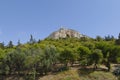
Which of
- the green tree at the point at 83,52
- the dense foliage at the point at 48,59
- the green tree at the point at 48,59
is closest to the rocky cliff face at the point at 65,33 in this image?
the green tree at the point at 83,52

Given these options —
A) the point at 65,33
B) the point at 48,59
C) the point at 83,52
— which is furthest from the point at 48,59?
the point at 65,33

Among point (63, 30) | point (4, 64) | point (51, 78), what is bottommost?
point (51, 78)

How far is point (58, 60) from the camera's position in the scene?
255 ft

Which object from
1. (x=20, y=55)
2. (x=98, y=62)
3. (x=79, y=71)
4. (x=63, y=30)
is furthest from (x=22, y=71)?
(x=63, y=30)

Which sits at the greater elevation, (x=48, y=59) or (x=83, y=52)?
(x=83, y=52)

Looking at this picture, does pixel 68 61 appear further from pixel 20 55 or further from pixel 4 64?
pixel 4 64

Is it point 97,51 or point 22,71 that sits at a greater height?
point 97,51

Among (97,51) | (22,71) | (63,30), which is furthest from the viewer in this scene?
(63,30)

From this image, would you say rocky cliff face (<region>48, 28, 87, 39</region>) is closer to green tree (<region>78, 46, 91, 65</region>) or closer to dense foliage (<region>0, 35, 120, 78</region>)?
green tree (<region>78, 46, 91, 65</region>)

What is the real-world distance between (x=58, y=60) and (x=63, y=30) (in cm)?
11930

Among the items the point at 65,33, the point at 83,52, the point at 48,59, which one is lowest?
the point at 48,59

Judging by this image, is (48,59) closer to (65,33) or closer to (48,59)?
(48,59)

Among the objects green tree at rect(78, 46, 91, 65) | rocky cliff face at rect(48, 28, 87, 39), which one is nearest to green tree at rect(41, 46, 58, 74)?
green tree at rect(78, 46, 91, 65)

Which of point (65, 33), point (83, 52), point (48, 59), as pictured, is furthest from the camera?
point (65, 33)
